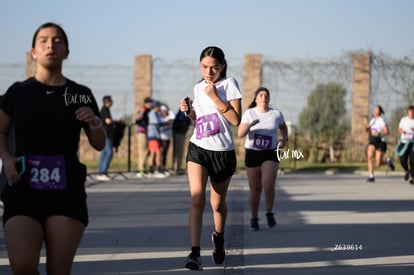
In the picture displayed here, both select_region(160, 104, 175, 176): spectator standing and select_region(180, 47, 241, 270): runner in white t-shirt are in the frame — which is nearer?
select_region(180, 47, 241, 270): runner in white t-shirt

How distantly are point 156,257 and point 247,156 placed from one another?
10.4 ft

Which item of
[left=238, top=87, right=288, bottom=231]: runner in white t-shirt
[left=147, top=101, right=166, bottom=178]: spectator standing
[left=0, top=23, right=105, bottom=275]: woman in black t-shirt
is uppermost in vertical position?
[left=0, top=23, right=105, bottom=275]: woman in black t-shirt

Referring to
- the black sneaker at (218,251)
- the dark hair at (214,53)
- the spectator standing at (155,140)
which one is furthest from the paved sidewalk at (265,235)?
the spectator standing at (155,140)

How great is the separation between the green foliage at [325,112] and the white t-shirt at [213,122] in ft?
77.1

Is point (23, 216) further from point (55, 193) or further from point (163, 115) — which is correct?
point (163, 115)

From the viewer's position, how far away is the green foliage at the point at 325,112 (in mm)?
32375

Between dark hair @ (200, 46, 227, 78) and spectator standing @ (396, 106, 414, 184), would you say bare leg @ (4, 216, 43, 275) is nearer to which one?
dark hair @ (200, 46, 227, 78)

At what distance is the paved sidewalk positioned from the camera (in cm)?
889

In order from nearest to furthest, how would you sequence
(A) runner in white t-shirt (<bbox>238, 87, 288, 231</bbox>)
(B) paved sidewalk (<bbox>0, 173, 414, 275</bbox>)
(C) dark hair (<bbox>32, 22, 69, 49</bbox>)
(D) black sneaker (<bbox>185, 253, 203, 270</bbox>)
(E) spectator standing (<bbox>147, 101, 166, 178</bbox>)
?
(C) dark hair (<bbox>32, 22, 69, 49</bbox>)
(D) black sneaker (<bbox>185, 253, 203, 270</bbox>)
(B) paved sidewalk (<bbox>0, 173, 414, 275</bbox>)
(A) runner in white t-shirt (<bbox>238, 87, 288, 231</bbox>)
(E) spectator standing (<bbox>147, 101, 166, 178</bbox>)

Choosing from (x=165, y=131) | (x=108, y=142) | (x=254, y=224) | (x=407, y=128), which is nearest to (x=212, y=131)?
(x=254, y=224)

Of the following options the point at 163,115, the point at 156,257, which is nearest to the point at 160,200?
the point at 156,257

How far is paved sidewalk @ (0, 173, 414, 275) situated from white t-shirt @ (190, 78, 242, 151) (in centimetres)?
109

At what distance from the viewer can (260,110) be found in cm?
1247

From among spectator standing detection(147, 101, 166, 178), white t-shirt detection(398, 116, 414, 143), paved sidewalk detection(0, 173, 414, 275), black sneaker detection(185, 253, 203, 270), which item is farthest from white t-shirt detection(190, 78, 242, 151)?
spectator standing detection(147, 101, 166, 178)
